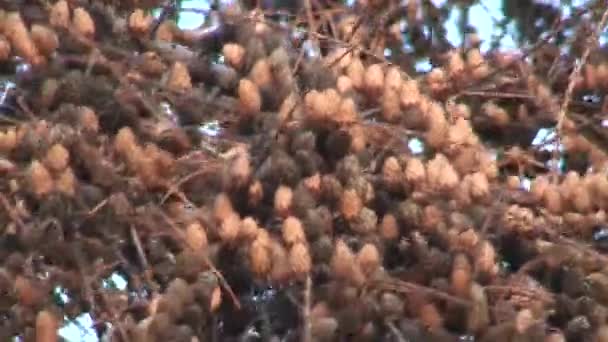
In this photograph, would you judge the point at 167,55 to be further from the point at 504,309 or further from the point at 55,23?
the point at 504,309

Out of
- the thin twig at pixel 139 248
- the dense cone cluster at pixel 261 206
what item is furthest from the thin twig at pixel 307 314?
the thin twig at pixel 139 248

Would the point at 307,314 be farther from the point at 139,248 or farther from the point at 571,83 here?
the point at 571,83

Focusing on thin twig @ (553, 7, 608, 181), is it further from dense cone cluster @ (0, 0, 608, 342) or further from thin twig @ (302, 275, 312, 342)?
thin twig @ (302, 275, 312, 342)

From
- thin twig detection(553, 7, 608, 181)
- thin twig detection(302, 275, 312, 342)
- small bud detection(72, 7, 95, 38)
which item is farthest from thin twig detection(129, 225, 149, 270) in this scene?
thin twig detection(553, 7, 608, 181)

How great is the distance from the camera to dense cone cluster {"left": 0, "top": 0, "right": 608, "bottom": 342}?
6.84ft

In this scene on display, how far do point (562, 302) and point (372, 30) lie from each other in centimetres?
71

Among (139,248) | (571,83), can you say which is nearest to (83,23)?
(139,248)

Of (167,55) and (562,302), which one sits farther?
(167,55)

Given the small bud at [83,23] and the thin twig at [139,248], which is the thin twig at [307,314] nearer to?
the thin twig at [139,248]

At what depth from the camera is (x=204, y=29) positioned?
2.53 metres

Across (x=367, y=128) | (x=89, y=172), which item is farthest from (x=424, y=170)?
(x=89, y=172)

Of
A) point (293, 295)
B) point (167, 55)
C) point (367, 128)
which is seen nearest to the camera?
point (293, 295)

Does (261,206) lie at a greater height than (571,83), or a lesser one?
lesser

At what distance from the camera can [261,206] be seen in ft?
7.14
